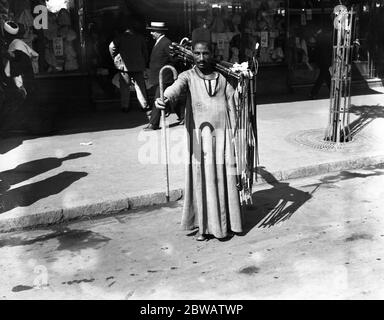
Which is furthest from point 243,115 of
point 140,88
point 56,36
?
point 56,36

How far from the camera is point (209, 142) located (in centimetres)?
512

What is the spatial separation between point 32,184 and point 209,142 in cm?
304

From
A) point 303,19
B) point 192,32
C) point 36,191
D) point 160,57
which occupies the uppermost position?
point 303,19

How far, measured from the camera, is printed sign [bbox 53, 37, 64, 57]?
39.5 ft

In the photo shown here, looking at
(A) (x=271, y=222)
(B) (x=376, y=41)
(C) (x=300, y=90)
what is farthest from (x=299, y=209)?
(B) (x=376, y=41)

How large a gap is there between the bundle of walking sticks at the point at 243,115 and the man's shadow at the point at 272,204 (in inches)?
22.5

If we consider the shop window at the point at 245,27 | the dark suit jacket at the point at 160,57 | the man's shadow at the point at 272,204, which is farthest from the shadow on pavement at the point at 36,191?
the shop window at the point at 245,27

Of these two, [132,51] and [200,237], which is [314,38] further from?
[200,237]

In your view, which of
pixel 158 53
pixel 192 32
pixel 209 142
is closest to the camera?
pixel 209 142

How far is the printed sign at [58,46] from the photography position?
39.5 ft

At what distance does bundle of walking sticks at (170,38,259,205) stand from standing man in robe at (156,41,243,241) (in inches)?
3.0
